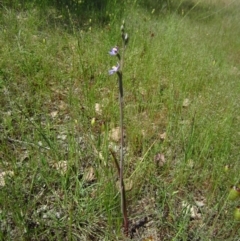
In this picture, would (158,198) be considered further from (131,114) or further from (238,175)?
(131,114)

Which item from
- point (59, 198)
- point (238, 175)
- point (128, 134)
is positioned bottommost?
point (59, 198)

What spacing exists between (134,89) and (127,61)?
36 centimetres

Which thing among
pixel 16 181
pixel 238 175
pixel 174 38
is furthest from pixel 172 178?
pixel 174 38

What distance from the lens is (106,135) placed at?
126cm

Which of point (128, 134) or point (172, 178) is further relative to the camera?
point (128, 134)

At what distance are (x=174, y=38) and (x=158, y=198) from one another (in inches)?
75.1

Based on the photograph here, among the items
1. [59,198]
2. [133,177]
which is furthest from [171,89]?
[59,198]

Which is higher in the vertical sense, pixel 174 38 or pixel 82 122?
pixel 174 38

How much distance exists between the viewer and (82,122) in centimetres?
158

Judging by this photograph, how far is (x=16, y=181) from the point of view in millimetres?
1128

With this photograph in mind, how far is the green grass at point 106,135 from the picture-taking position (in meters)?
1.11

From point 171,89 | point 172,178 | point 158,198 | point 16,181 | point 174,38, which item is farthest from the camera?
point 174,38

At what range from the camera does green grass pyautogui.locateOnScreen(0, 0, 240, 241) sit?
3.64ft

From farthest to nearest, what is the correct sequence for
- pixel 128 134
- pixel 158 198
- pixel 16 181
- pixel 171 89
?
pixel 171 89, pixel 128 134, pixel 158 198, pixel 16 181
